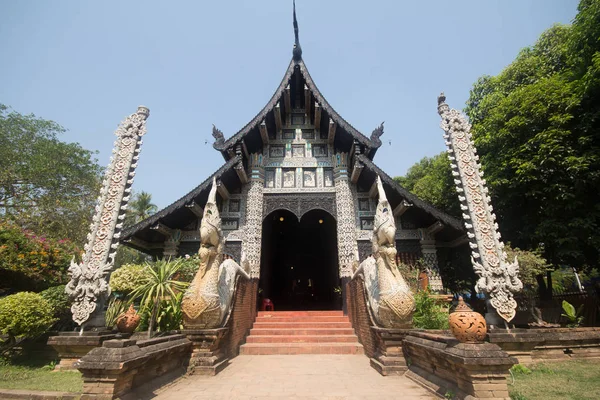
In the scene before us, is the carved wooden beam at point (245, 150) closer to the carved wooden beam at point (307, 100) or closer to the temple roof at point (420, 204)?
the carved wooden beam at point (307, 100)

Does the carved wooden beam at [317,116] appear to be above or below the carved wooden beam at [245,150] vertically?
above

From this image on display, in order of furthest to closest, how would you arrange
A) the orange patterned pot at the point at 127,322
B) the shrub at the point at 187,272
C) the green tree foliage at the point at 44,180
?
the green tree foliage at the point at 44,180 < the shrub at the point at 187,272 < the orange patterned pot at the point at 127,322

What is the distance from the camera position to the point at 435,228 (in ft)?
28.6

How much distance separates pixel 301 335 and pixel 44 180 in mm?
18067

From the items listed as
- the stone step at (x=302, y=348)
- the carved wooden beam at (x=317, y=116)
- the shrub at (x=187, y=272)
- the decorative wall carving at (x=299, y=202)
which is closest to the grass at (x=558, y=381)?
the stone step at (x=302, y=348)

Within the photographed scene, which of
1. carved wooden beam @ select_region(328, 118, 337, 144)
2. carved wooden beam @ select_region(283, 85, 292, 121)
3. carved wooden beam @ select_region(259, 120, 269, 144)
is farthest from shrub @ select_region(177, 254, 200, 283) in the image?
carved wooden beam @ select_region(283, 85, 292, 121)

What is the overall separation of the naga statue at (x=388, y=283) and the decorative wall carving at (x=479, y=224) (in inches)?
65.7

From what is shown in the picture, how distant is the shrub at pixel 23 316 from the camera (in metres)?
5.06

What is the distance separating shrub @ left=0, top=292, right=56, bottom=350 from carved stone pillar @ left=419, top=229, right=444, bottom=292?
9.38 m

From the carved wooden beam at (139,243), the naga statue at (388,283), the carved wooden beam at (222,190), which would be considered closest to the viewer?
the naga statue at (388,283)

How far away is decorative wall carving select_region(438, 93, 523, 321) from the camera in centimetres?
511

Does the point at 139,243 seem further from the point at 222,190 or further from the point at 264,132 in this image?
the point at 264,132

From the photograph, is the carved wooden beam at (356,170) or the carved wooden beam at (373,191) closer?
the carved wooden beam at (356,170)

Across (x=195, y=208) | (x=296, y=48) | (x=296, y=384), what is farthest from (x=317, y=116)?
(x=296, y=384)
